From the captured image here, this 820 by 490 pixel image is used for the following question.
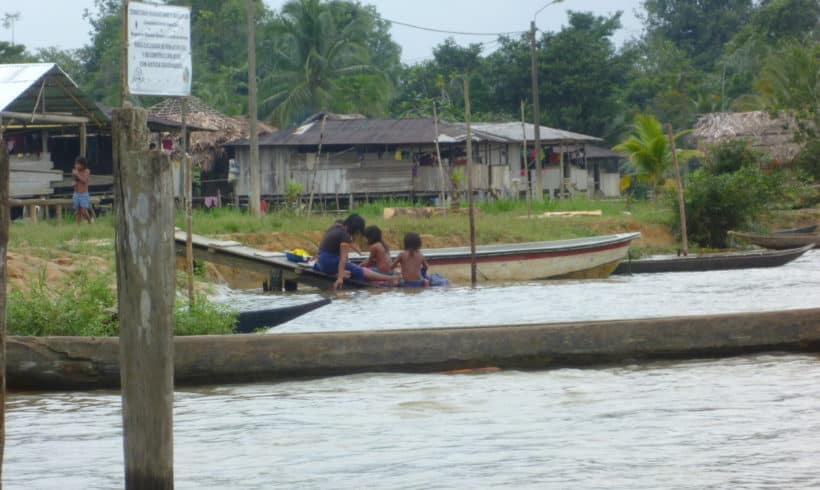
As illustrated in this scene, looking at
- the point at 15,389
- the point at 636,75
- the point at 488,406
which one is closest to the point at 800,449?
the point at 488,406

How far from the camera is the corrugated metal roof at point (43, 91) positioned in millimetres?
17125

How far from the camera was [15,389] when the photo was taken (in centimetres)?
717

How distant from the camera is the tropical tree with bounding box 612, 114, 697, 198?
82.7 ft

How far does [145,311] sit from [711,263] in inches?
556

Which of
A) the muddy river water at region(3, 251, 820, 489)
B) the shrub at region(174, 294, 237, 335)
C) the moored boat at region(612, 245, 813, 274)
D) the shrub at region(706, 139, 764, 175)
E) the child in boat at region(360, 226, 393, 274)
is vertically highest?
the shrub at region(706, 139, 764, 175)

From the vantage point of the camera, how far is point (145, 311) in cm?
418

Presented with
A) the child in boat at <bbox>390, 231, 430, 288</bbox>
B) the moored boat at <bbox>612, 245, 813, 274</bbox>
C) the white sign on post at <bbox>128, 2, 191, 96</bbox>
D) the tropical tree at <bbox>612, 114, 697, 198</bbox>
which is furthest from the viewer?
the tropical tree at <bbox>612, 114, 697, 198</bbox>

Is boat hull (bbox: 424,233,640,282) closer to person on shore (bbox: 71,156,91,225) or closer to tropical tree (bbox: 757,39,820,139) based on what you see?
person on shore (bbox: 71,156,91,225)

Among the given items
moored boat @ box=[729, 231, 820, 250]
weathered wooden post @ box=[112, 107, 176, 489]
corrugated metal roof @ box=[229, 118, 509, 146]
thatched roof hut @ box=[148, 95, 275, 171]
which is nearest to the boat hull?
moored boat @ box=[729, 231, 820, 250]

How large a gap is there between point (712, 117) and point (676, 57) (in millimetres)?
12278

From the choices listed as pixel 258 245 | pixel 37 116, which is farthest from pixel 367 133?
pixel 37 116

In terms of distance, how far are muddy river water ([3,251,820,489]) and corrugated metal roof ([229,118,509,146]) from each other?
2008 centimetres

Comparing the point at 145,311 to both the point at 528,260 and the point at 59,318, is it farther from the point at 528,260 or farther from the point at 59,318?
the point at 528,260

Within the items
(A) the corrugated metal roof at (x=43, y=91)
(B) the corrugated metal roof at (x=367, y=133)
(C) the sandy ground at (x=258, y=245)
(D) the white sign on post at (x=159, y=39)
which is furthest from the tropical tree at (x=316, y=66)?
(D) the white sign on post at (x=159, y=39)
